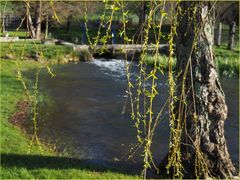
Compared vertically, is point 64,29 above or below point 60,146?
above

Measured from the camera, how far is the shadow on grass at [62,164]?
8211mm

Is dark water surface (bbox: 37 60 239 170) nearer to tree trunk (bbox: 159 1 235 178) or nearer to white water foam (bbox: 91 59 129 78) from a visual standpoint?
white water foam (bbox: 91 59 129 78)

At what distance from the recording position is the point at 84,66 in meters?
23.7

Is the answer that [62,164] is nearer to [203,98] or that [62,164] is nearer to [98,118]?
[203,98]

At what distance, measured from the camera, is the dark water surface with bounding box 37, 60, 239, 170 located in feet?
33.4

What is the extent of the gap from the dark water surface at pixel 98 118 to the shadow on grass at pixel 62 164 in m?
0.44

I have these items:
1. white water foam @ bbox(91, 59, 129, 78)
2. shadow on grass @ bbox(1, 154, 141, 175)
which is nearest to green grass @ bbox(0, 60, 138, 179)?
shadow on grass @ bbox(1, 154, 141, 175)

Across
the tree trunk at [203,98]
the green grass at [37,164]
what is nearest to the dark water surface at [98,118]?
the green grass at [37,164]

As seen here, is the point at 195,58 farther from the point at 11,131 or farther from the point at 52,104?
the point at 52,104

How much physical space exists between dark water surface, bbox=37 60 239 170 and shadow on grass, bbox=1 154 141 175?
44cm

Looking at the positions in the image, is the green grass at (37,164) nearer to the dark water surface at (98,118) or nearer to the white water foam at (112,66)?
the dark water surface at (98,118)

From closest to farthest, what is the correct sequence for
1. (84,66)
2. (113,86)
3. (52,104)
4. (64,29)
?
(52,104) < (113,86) < (84,66) < (64,29)

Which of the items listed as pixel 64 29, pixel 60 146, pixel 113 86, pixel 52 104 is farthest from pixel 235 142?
pixel 64 29

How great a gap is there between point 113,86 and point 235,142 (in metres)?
7.77
